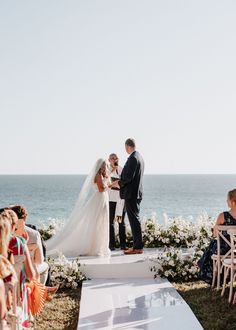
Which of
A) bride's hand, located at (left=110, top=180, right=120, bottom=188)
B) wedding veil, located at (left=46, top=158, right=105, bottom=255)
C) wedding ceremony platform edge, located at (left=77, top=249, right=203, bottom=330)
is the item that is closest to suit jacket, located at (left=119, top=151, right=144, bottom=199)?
bride's hand, located at (left=110, top=180, right=120, bottom=188)

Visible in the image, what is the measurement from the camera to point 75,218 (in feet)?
31.1

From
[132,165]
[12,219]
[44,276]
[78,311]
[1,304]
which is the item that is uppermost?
[132,165]

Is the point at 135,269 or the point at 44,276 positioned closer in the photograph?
the point at 44,276

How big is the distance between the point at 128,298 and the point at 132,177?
250cm

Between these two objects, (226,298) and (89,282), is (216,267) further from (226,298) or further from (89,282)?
(89,282)

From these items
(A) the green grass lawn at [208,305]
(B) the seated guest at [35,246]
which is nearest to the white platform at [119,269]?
(A) the green grass lawn at [208,305]

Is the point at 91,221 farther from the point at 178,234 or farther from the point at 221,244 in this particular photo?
the point at 221,244

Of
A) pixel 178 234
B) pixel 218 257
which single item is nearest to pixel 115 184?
pixel 178 234

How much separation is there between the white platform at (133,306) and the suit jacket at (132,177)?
Result: 5.13ft

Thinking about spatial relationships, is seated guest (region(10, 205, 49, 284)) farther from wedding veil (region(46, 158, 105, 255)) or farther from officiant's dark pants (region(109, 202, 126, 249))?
officiant's dark pants (region(109, 202, 126, 249))

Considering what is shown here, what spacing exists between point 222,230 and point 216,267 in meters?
0.66

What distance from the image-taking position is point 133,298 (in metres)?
6.78

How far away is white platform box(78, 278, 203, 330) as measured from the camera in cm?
562

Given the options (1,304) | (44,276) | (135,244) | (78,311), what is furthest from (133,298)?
(1,304)
